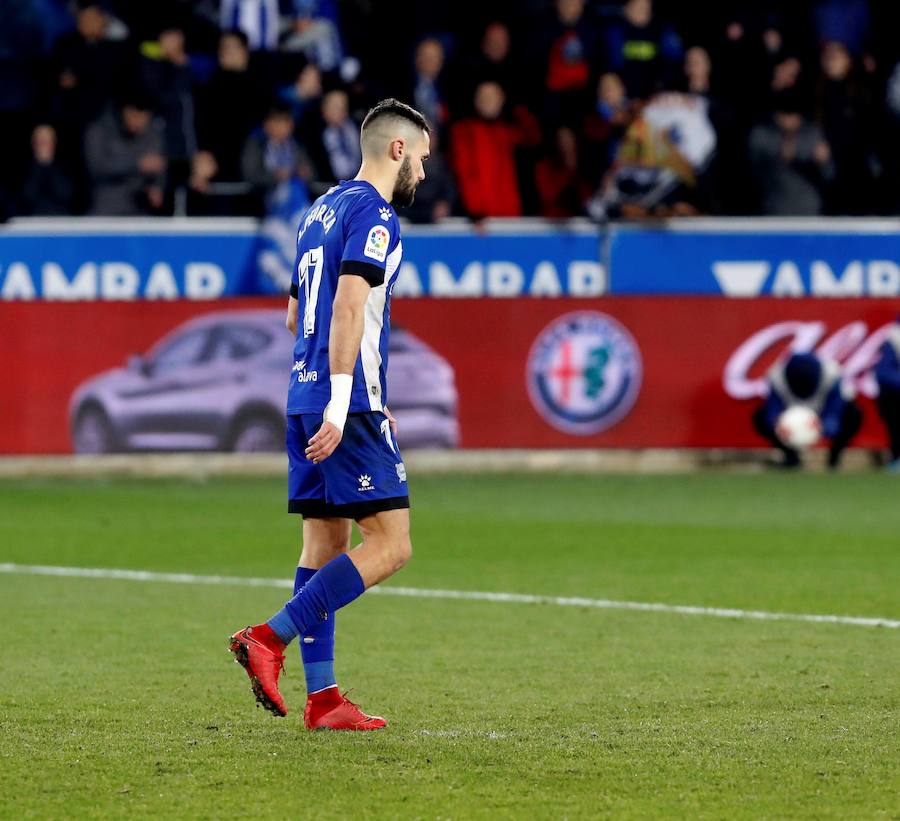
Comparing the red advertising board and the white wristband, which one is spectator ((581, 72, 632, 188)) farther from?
the white wristband

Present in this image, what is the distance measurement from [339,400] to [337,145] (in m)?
12.8

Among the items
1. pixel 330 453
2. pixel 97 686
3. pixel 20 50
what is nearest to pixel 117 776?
pixel 330 453

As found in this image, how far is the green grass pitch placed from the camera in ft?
18.6

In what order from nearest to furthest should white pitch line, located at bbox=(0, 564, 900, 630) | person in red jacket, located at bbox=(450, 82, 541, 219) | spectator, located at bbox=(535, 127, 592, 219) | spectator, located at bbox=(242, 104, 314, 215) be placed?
white pitch line, located at bbox=(0, 564, 900, 630), spectator, located at bbox=(242, 104, 314, 215), person in red jacket, located at bbox=(450, 82, 541, 219), spectator, located at bbox=(535, 127, 592, 219)

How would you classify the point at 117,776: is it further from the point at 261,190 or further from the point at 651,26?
the point at 651,26

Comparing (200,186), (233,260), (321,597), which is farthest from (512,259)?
(321,597)

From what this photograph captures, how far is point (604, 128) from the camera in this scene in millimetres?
19812

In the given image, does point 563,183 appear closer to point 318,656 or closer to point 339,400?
point 318,656

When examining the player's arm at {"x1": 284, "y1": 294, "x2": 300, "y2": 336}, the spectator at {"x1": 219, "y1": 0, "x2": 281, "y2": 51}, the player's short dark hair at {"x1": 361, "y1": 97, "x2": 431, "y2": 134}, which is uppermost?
the spectator at {"x1": 219, "y1": 0, "x2": 281, "y2": 51}

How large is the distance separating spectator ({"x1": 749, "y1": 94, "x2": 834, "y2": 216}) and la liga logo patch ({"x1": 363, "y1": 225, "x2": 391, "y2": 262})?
14.1 meters

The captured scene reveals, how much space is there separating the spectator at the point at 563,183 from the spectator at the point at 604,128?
118 millimetres

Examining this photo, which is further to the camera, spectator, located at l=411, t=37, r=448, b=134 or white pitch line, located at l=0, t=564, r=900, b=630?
spectator, located at l=411, t=37, r=448, b=134

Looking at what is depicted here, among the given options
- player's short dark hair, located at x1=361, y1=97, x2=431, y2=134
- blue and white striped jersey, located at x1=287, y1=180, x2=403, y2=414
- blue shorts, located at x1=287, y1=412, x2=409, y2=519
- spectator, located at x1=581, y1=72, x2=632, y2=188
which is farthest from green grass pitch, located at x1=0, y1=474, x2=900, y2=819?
spectator, located at x1=581, y1=72, x2=632, y2=188

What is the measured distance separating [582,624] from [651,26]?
488 inches
